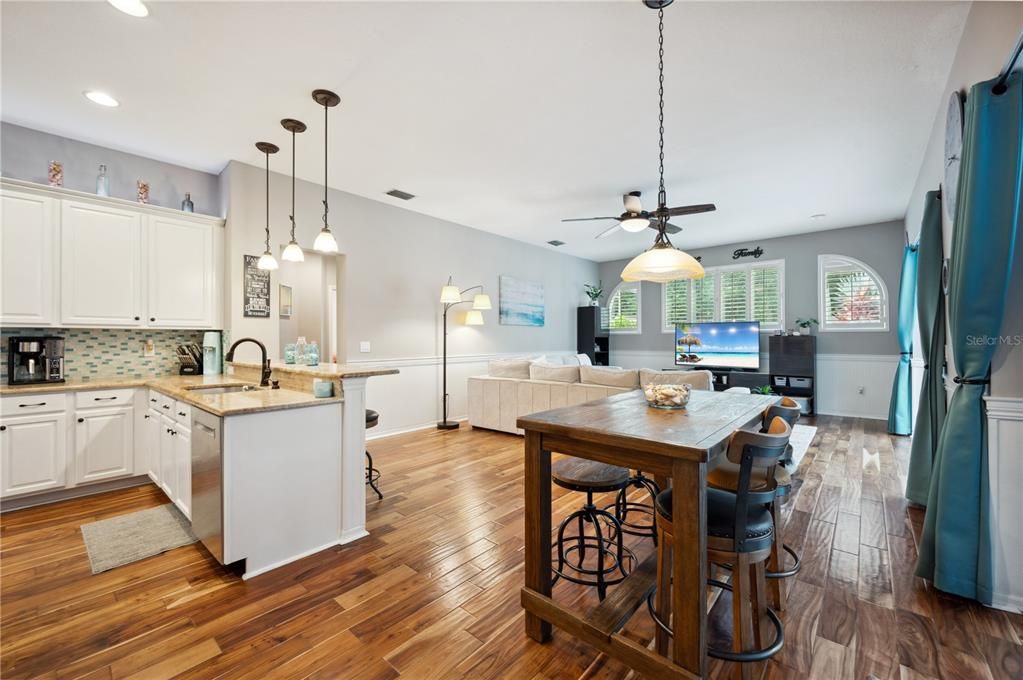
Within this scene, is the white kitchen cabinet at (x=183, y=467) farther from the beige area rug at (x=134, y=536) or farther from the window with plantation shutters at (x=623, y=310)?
the window with plantation shutters at (x=623, y=310)

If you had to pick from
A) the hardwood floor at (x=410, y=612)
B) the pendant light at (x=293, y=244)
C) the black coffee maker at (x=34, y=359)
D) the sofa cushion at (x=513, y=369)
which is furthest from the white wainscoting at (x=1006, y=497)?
the black coffee maker at (x=34, y=359)

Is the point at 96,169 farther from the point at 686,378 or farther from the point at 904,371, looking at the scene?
the point at 904,371

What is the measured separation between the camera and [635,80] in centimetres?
277

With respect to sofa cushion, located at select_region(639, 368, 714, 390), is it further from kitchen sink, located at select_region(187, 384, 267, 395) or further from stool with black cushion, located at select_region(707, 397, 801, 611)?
kitchen sink, located at select_region(187, 384, 267, 395)

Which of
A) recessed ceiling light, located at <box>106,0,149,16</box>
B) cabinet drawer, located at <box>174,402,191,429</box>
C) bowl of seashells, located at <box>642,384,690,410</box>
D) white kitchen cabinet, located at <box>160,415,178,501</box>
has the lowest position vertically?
white kitchen cabinet, located at <box>160,415,178,501</box>

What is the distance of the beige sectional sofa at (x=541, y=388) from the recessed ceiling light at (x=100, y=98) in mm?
3976

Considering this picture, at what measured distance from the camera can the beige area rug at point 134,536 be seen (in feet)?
7.92

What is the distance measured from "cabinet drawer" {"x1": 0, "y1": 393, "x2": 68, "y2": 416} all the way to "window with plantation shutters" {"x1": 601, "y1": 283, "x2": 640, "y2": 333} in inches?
318

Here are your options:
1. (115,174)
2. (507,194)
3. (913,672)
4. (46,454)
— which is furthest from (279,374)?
(913,672)

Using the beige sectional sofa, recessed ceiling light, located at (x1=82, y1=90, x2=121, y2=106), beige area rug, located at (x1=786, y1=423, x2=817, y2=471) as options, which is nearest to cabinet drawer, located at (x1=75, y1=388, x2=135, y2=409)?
recessed ceiling light, located at (x1=82, y1=90, x2=121, y2=106)

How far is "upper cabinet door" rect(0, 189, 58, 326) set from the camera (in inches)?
121

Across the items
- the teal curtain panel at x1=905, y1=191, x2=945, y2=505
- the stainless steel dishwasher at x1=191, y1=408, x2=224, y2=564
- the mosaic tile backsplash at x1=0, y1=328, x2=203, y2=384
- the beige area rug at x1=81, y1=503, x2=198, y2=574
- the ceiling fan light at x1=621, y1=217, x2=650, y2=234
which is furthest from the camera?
the ceiling fan light at x1=621, y1=217, x2=650, y2=234

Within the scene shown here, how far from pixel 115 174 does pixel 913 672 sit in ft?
19.9

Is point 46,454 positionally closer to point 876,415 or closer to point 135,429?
point 135,429
